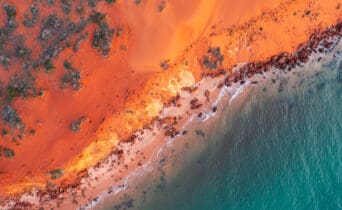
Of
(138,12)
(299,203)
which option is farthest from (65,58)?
(299,203)

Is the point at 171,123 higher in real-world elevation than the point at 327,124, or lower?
higher

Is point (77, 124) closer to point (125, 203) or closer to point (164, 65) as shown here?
point (164, 65)

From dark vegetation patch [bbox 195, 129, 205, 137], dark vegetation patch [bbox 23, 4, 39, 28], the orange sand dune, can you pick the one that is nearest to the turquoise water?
dark vegetation patch [bbox 195, 129, 205, 137]

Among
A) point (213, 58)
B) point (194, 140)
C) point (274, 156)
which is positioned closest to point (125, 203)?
point (194, 140)

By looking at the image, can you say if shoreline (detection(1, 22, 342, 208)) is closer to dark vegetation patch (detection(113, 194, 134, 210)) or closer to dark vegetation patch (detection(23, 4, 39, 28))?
dark vegetation patch (detection(113, 194, 134, 210))

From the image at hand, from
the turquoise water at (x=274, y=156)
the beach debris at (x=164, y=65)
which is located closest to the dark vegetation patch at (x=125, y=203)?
the turquoise water at (x=274, y=156)

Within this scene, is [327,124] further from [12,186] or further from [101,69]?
[12,186]
